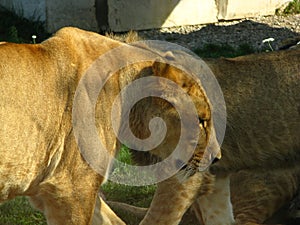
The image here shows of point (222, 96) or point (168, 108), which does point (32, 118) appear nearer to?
point (168, 108)

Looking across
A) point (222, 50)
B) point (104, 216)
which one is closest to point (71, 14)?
point (222, 50)

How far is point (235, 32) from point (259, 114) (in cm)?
440

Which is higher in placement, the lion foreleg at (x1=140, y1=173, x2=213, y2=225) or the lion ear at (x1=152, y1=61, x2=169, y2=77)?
the lion ear at (x1=152, y1=61, x2=169, y2=77)

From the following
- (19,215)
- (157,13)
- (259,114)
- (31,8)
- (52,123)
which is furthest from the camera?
(157,13)

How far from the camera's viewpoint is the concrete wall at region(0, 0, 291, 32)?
786cm

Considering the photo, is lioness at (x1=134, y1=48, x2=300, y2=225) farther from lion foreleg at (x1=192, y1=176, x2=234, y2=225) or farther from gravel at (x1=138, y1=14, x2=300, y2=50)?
Answer: gravel at (x1=138, y1=14, x2=300, y2=50)

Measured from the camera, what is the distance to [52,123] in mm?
3326

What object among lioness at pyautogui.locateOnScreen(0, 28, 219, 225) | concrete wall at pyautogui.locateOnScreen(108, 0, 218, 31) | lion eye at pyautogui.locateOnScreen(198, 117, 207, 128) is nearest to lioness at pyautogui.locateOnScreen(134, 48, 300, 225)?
lion eye at pyautogui.locateOnScreen(198, 117, 207, 128)

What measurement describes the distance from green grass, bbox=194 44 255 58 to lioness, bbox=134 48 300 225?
3376mm

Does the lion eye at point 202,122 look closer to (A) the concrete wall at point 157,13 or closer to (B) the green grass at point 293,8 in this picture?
(A) the concrete wall at point 157,13

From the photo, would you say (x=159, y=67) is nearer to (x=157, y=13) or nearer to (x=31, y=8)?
(x=31, y=8)

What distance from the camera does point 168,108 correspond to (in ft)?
11.6

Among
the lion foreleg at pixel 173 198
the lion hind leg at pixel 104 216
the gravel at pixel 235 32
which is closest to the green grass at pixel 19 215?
the lion hind leg at pixel 104 216

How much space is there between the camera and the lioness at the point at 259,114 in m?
4.05
